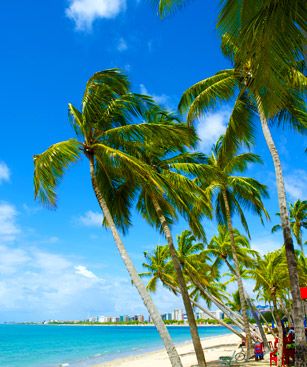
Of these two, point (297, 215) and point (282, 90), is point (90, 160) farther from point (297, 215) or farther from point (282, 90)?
point (297, 215)

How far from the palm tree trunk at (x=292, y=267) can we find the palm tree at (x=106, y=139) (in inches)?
110

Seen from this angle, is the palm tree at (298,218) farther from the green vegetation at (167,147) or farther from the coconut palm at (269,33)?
the coconut palm at (269,33)

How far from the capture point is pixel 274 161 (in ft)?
36.3

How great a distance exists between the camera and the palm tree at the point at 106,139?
10281mm

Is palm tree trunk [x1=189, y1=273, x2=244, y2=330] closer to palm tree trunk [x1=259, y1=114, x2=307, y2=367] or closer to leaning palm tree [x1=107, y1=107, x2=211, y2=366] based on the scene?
leaning palm tree [x1=107, y1=107, x2=211, y2=366]

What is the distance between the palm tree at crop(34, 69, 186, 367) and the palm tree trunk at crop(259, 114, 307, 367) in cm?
279

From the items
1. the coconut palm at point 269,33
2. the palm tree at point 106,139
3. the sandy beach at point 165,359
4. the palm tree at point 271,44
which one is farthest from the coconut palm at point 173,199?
the sandy beach at point 165,359

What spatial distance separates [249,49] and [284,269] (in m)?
18.6

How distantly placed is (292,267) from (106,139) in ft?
20.1

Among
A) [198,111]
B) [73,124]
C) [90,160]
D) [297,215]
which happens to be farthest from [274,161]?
[297,215]

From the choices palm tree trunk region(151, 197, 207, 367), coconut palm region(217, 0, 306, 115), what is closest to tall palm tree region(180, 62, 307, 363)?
palm tree trunk region(151, 197, 207, 367)

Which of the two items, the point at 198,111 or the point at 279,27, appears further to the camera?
the point at 198,111

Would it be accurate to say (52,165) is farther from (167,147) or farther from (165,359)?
(165,359)

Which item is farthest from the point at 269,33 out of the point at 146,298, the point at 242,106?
the point at 242,106
